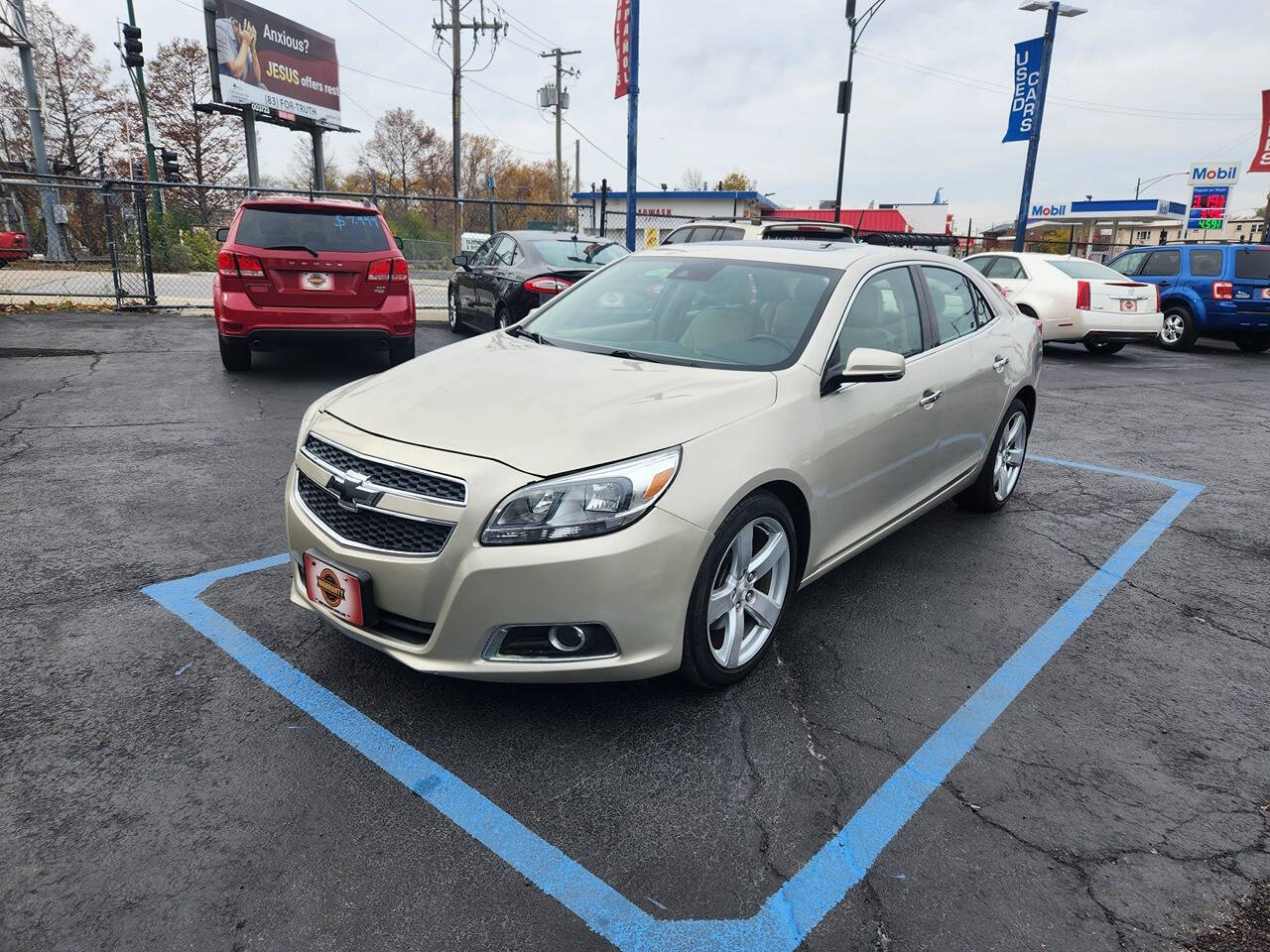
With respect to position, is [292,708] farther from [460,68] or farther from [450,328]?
[460,68]

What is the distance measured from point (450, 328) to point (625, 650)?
11532 mm

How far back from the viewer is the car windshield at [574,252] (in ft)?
33.4

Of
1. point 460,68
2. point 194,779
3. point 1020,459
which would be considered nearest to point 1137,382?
point 1020,459

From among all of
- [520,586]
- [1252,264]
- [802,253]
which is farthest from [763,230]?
[520,586]

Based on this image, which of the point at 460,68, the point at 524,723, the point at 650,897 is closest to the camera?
the point at 650,897

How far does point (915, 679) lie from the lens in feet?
10.5

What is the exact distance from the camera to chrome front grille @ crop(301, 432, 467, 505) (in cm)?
249

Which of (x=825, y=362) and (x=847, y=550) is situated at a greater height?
(x=825, y=362)

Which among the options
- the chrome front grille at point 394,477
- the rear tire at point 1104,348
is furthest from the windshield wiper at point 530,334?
the rear tire at point 1104,348

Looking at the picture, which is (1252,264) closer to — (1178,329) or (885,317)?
(1178,329)

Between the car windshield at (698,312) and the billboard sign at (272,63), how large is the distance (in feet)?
105

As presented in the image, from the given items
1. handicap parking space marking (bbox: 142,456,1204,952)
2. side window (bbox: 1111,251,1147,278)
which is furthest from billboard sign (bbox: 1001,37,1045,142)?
handicap parking space marking (bbox: 142,456,1204,952)

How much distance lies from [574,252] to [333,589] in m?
8.36

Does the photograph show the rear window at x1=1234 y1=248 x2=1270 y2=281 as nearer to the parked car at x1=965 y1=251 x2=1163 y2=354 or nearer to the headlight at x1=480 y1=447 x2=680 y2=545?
the parked car at x1=965 y1=251 x2=1163 y2=354
